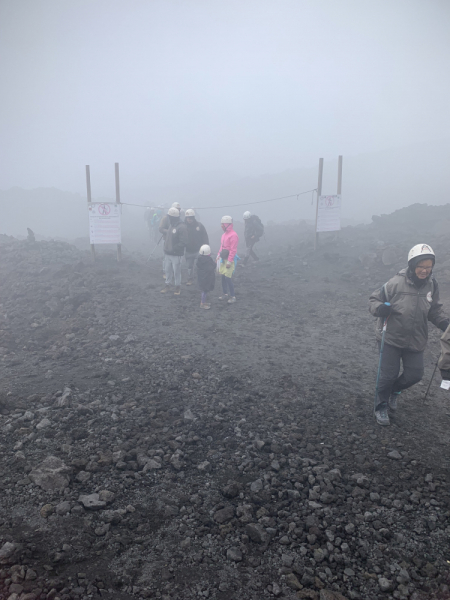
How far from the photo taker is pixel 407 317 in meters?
4.43

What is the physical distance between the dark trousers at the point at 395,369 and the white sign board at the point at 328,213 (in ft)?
33.6

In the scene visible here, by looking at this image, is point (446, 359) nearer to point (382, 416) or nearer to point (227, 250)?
point (382, 416)

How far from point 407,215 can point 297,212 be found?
24.0 metres

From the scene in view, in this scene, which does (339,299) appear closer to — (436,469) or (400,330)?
(400,330)

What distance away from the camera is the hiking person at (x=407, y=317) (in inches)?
173

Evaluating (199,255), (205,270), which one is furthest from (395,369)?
(199,255)

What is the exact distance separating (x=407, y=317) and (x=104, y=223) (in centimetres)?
995

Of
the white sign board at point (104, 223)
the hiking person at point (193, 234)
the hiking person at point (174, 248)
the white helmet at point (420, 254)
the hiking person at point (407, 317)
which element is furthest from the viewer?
the white sign board at point (104, 223)

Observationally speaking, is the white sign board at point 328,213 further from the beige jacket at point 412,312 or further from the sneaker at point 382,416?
the sneaker at point 382,416

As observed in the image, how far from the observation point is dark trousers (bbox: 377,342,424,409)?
4.56 metres

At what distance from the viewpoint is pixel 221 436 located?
4340 mm

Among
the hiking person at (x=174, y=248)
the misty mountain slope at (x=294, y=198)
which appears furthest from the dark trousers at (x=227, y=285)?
the misty mountain slope at (x=294, y=198)

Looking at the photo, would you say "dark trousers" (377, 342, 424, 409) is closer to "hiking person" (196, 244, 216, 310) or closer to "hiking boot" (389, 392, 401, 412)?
"hiking boot" (389, 392, 401, 412)

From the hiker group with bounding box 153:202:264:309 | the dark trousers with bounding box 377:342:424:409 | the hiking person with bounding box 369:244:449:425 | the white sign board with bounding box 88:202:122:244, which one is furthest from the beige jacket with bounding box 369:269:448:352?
the white sign board with bounding box 88:202:122:244
